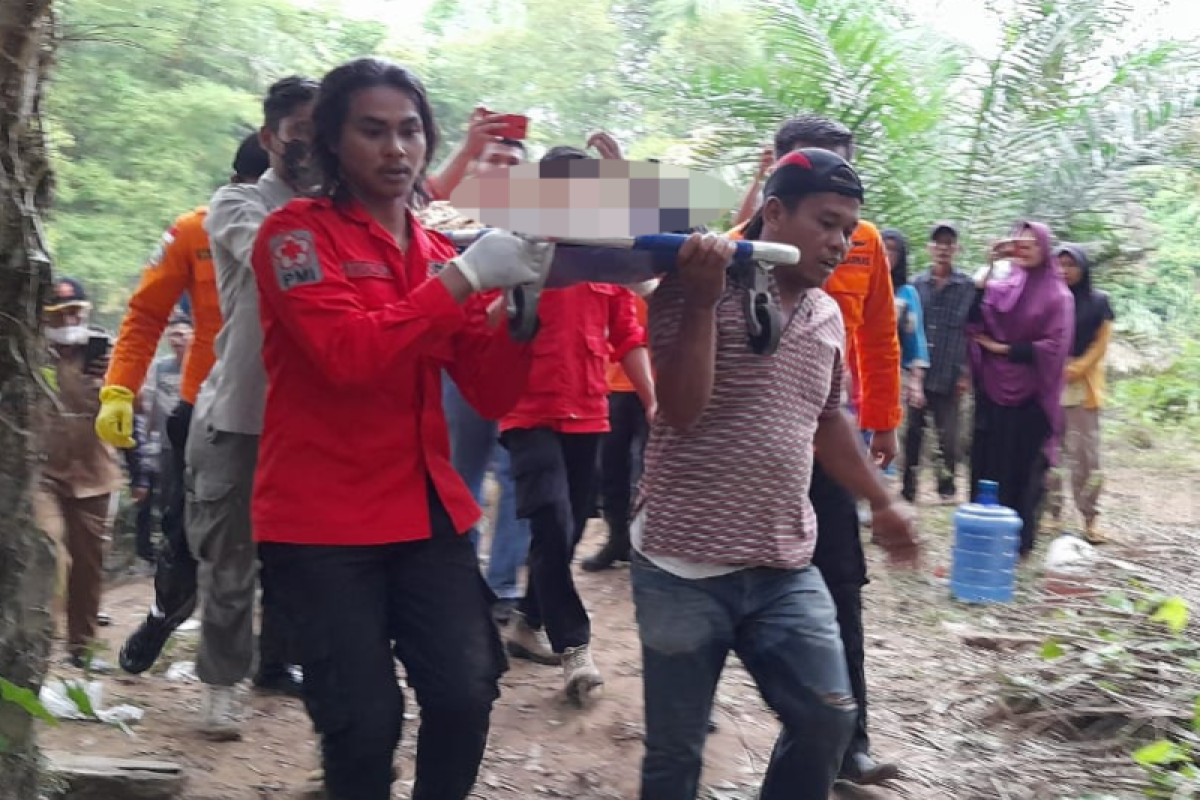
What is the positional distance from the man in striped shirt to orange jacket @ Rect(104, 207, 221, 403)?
1935mm

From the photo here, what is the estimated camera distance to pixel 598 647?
5.28 m

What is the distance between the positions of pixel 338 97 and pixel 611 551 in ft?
→ 14.3

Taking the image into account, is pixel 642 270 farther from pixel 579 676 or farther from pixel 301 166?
pixel 579 676

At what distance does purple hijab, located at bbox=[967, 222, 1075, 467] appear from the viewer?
7270 millimetres

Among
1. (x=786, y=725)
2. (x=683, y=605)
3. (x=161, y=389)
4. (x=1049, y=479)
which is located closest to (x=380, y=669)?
(x=683, y=605)

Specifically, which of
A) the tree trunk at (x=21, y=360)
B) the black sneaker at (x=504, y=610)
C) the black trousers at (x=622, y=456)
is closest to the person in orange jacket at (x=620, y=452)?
the black trousers at (x=622, y=456)

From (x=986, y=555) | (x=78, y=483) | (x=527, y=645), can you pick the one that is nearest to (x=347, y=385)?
(x=527, y=645)

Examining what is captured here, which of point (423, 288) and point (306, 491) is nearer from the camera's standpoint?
point (423, 288)

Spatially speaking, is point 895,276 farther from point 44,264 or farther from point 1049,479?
point 44,264

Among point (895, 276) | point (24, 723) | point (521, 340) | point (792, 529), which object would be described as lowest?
point (24, 723)

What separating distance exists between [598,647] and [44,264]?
10.7ft

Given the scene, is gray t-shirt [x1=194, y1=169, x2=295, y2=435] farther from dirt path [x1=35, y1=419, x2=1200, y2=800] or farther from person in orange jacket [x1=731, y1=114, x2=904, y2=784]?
person in orange jacket [x1=731, y1=114, x2=904, y2=784]

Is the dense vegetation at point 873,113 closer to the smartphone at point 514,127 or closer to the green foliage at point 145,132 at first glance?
the green foliage at point 145,132

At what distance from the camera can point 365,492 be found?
2596 millimetres
